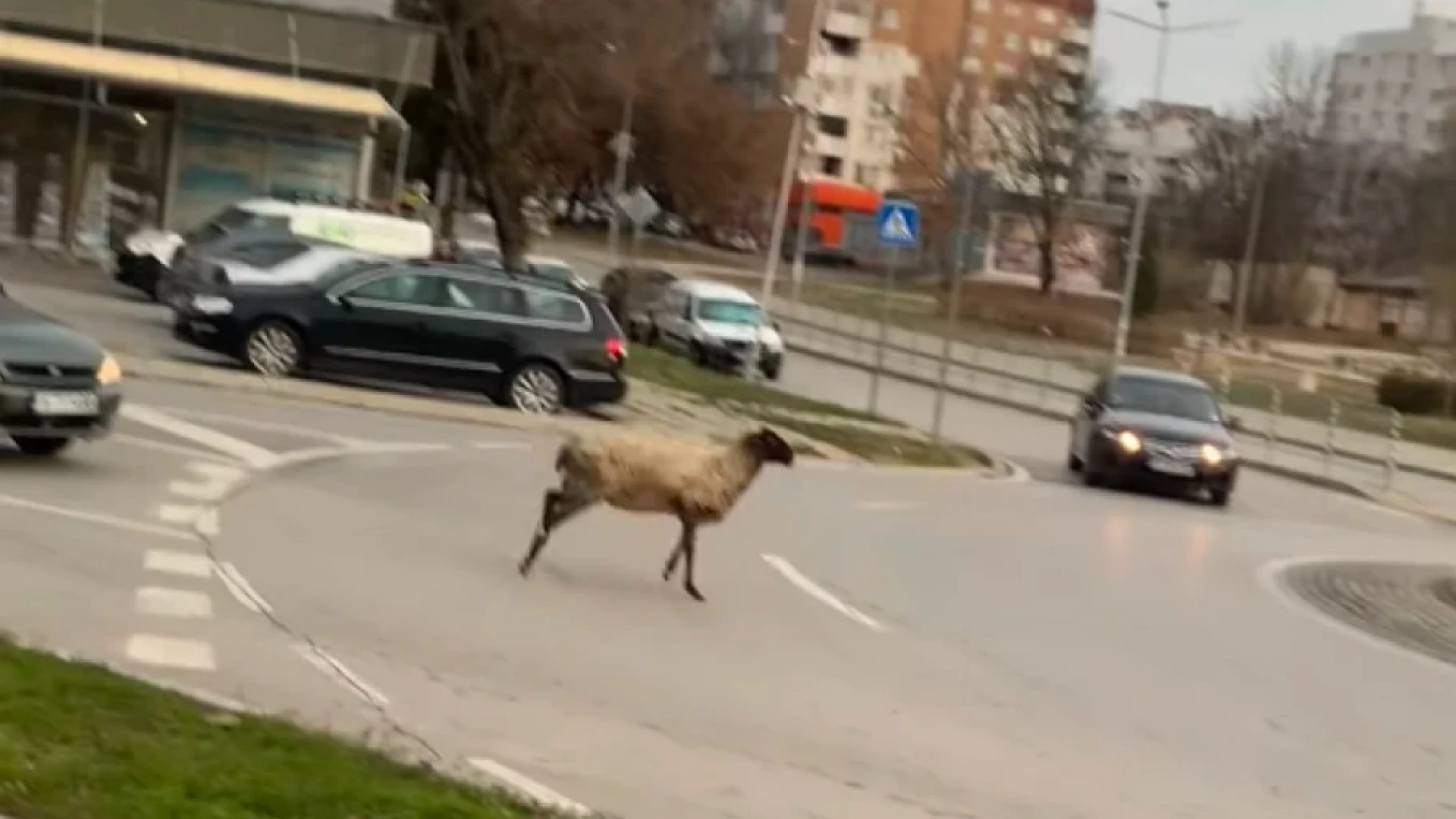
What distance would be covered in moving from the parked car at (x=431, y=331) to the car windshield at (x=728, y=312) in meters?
18.3

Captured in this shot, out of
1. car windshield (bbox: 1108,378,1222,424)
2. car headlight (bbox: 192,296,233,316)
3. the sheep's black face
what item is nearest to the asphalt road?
the sheep's black face

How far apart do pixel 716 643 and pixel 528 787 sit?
4640 millimetres

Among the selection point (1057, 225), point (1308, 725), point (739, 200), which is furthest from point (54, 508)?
point (739, 200)

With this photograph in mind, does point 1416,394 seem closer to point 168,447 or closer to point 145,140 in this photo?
point 145,140

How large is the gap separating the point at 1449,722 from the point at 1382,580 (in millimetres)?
9610

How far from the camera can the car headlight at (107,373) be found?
17.1 metres

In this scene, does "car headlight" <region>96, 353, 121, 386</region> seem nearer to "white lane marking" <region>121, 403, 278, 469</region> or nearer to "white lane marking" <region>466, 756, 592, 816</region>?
"white lane marking" <region>121, 403, 278, 469</region>

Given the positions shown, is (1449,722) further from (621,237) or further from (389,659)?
(621,237)

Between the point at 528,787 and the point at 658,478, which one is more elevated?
the point at 658,478

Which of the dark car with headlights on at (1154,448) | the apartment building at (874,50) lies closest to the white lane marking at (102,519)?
the dark car with headlights on at (1154,448)

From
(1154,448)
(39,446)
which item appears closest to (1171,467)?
(1154,448)

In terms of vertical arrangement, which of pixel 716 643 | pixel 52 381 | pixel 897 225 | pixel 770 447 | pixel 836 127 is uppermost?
pixel 836 127

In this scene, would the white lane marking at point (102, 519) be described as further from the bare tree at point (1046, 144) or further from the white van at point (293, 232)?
the bare tree at point (1046, 144)

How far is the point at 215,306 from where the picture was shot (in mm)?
27422
